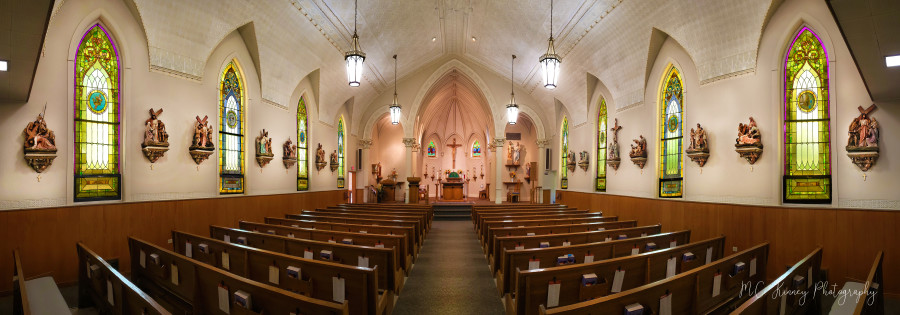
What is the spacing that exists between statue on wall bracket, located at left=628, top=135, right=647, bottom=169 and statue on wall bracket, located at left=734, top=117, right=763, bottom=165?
8.22 ft

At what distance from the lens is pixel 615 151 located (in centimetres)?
1052

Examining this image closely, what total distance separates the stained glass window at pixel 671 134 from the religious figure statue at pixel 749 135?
1531mm

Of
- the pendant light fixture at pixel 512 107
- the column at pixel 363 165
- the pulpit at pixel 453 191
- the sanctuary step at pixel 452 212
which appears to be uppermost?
the pendant light fixture at pixel 512 107

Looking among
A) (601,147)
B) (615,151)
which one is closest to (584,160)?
(601,147)

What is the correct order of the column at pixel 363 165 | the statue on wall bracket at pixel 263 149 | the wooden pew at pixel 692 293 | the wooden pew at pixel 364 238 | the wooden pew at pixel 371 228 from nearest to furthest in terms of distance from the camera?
the wooden pew at pixel 692 293 < the wooden pew at pixel 364 238 < the wooden pew at pixel 371 228 < the statue on wall bracket at pixel 263 149 < the column at pixel 363 165

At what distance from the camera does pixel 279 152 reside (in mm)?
10328

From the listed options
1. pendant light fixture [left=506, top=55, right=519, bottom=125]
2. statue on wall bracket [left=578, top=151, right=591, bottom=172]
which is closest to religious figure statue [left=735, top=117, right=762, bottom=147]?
statue on wall bracket [left=578, top=151, right=591, bottom=172]

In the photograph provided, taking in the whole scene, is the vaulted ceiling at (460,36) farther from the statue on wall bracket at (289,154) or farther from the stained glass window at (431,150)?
the stained glass window at (431,150)

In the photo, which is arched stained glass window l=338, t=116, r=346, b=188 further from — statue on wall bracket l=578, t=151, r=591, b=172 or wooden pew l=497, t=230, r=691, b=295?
wooden pew l=497, t=230, r=691, b=295

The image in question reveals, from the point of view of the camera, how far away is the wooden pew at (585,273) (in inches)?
118

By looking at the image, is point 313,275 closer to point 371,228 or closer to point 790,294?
point 371,228

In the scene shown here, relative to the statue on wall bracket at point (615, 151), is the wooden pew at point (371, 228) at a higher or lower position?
lower

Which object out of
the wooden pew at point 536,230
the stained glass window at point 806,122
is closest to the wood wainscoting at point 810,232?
the stained glass window at point 806,122

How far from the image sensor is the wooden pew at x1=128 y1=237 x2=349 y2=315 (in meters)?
2.20
